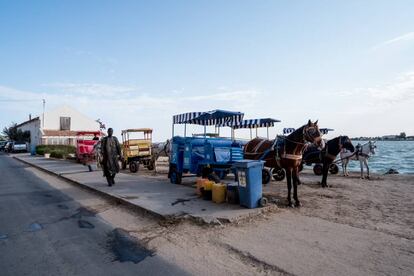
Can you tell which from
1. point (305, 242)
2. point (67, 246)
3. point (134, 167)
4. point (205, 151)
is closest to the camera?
point (305, 242)

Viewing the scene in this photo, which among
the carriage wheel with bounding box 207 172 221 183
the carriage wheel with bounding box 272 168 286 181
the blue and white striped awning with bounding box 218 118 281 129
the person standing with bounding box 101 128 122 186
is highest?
the blue and white striped awning with bounding box 218 118 281 129

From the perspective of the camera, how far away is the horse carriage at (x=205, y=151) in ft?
37.6

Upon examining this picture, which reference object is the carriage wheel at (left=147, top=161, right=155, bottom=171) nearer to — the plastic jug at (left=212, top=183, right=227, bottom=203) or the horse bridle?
the plastic jug at (left=212, top=183, right=227, bottom=203)

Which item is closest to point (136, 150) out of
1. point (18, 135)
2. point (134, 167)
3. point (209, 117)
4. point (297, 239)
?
point (134, 167)

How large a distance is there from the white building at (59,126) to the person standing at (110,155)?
1842 inches

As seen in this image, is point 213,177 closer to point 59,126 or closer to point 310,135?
point 310,135

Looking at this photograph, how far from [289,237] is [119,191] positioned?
22.8ft

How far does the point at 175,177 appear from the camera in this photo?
13.4 m

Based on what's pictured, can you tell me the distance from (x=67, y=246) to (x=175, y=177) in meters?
7.37

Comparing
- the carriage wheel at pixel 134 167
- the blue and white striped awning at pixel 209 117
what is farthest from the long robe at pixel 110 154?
the carriage wheel at pixel 134 167

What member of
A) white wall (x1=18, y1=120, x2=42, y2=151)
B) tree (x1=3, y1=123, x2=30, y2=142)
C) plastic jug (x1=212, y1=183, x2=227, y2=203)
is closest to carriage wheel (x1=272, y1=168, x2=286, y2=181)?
plastic jug (x1=212, y1=183, x2=227, y2=203)

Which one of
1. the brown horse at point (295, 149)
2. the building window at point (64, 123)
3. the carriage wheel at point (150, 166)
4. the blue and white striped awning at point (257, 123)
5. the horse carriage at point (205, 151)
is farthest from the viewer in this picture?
the building window at point (64, 123)

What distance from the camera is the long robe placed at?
13.1 m

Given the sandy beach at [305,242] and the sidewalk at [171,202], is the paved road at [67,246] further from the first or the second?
the sidewalk at [171,202]
